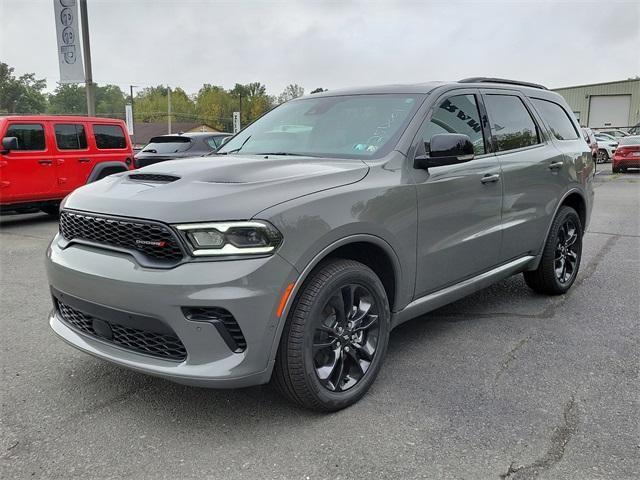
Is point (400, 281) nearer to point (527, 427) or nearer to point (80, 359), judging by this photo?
point (527, 427)

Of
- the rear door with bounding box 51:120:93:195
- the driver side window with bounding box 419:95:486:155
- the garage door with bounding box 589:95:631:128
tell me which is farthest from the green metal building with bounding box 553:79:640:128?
the driver side window with bounding box 419:95:486:155

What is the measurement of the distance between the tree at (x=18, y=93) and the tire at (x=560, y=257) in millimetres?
73527

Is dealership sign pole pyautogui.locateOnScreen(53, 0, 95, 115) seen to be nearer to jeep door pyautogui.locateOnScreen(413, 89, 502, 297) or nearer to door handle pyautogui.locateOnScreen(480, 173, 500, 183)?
jeep door pyautogui.locateOnScreen(413, 89, 502, 297)

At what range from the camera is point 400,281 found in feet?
11.1

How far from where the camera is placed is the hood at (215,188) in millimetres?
2658

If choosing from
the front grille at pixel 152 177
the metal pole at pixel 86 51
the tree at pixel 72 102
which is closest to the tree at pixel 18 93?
the tree at pixel 72 102

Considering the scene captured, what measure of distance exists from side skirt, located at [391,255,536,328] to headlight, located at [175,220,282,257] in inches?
46.7

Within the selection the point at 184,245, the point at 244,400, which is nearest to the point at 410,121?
the point at 184,245

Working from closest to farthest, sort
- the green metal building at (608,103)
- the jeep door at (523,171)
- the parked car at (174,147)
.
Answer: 1. the jeep door at (523,171)
2. the parked car at (174,147)
3. the green metal building at (608,103)

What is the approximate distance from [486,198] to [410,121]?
0.85m

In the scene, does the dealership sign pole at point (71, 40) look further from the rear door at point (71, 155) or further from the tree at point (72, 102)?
the tree at point (72, 102)

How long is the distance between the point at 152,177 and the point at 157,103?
113 meters

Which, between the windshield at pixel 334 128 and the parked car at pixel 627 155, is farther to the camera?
the parked car at pixel 627 155

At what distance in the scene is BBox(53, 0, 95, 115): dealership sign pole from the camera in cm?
1575
